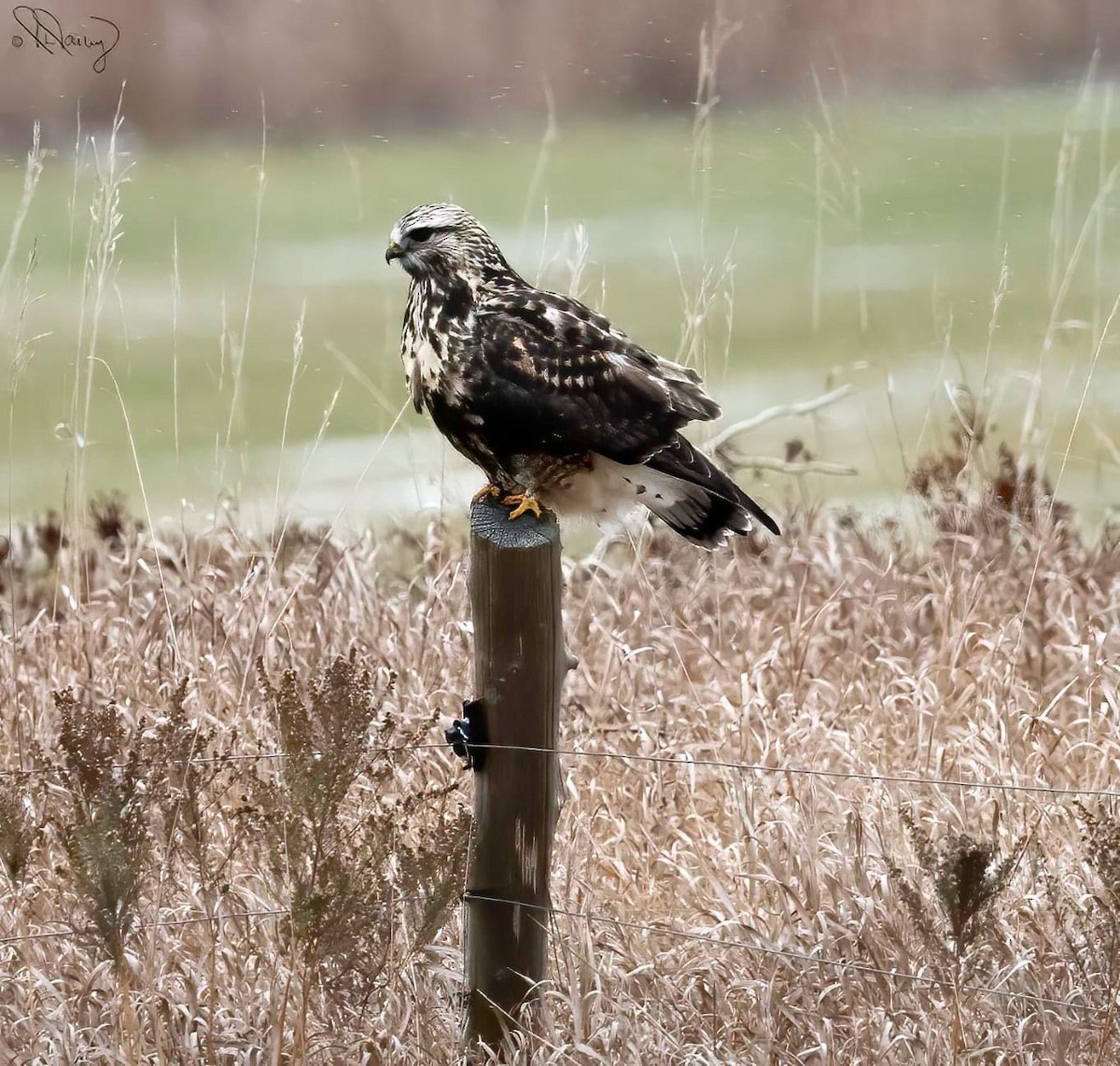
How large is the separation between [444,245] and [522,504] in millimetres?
561

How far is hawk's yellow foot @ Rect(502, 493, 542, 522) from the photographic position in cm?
255

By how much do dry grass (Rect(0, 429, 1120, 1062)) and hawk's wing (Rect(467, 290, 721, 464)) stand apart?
1.82ft

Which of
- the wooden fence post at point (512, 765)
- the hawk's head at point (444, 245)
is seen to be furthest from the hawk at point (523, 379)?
the wooden fence post at point (512, 765)

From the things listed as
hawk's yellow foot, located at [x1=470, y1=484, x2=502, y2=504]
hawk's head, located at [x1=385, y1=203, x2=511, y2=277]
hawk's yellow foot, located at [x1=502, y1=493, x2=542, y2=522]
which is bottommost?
hawk's yellow foot, located at [x1=502, y1=493, x2=542, y2=522]

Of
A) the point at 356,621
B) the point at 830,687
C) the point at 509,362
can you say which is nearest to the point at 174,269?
the point at 356,621

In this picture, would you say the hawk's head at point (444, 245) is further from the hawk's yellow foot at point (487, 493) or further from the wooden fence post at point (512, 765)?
the wooden fence post at point (512, 765)

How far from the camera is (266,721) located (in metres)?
3.23

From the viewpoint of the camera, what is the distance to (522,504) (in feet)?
8.70

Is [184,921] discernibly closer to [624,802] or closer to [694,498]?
[624,802]

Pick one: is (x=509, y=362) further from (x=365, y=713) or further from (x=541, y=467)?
(x=365, y=713)

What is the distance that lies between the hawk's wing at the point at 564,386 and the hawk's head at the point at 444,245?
9 cm

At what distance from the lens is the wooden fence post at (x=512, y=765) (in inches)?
89.0

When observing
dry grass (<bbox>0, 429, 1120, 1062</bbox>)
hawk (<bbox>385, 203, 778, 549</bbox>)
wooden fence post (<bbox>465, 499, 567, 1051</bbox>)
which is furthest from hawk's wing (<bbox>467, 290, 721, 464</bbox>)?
dry grass (<bbox>0, 429, 1120, 1062</bbox>)

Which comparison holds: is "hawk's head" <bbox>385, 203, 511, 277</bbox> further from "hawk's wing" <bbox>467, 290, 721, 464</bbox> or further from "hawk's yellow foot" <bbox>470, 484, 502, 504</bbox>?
"hawk's yellow foot" <bbox>470, 484, 502, 504</bbox>
